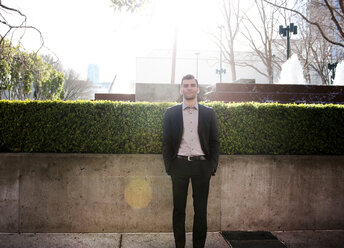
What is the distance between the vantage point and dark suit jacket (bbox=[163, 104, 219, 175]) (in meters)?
3.77

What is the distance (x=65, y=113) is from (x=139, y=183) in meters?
1.76

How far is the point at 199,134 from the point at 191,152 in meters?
0.27

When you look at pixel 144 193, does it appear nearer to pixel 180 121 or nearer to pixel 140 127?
pixel 140 127

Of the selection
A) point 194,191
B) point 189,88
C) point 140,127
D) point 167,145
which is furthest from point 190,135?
point 140,127

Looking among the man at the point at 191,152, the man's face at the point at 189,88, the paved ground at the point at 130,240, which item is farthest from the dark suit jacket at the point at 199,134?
the paved ground at the point at 130,240

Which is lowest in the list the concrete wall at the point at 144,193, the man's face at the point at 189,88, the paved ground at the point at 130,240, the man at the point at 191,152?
the paved ground at the point at 130,240

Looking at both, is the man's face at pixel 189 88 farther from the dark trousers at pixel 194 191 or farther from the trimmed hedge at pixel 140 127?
the trimmed hedge at pixel 140 127

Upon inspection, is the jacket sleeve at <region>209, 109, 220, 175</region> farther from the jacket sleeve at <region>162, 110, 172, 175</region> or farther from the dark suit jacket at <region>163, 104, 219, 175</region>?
the jacket sleeve at <region>162, 110, 172, 175</region>

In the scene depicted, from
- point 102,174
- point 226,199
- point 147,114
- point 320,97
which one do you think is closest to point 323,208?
point 226,199

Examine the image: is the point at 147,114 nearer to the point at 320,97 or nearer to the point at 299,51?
the point at 320,97

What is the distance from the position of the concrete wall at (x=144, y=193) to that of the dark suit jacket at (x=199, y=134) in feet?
3.35

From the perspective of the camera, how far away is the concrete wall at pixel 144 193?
4.68 metres

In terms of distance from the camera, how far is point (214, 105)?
5020 millimetres

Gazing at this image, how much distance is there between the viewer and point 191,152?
12.2 feet
